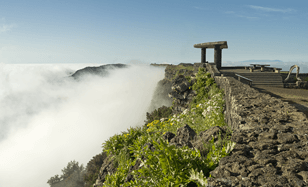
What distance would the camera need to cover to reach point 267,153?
210cm

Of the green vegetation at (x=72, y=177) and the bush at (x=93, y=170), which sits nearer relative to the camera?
→ the bush at (x=93, y=170)

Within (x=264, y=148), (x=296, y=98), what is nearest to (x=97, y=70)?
(x=296, y=98)

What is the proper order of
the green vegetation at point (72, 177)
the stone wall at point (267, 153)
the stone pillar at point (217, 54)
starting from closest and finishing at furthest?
the stone wall at point (267, 153), the stone pillar at point (217, 54), the green vegetation at point (72, 177)

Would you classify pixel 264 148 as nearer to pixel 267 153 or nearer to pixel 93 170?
pixel 267 153

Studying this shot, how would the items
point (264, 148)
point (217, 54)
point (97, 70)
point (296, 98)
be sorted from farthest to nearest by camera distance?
1. point (97, 70)
2. point (217, 54)
3. point (296, 98)
4. point (264, 148)

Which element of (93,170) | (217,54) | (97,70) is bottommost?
(93,170)

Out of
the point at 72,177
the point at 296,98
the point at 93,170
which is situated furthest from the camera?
the point at 72,177

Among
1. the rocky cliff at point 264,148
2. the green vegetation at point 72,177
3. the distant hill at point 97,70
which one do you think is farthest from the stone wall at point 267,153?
the distant hill at point 97,70

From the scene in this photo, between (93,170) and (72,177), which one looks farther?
(72,177)

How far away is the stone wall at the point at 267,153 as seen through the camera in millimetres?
1598

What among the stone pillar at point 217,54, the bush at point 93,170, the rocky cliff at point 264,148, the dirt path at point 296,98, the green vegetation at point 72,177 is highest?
the stone pillar at point 217,54

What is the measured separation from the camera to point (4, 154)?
281 ft

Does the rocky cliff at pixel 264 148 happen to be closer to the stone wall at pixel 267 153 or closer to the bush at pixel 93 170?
the stone wall at pixel 267 153

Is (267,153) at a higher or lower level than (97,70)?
lower
